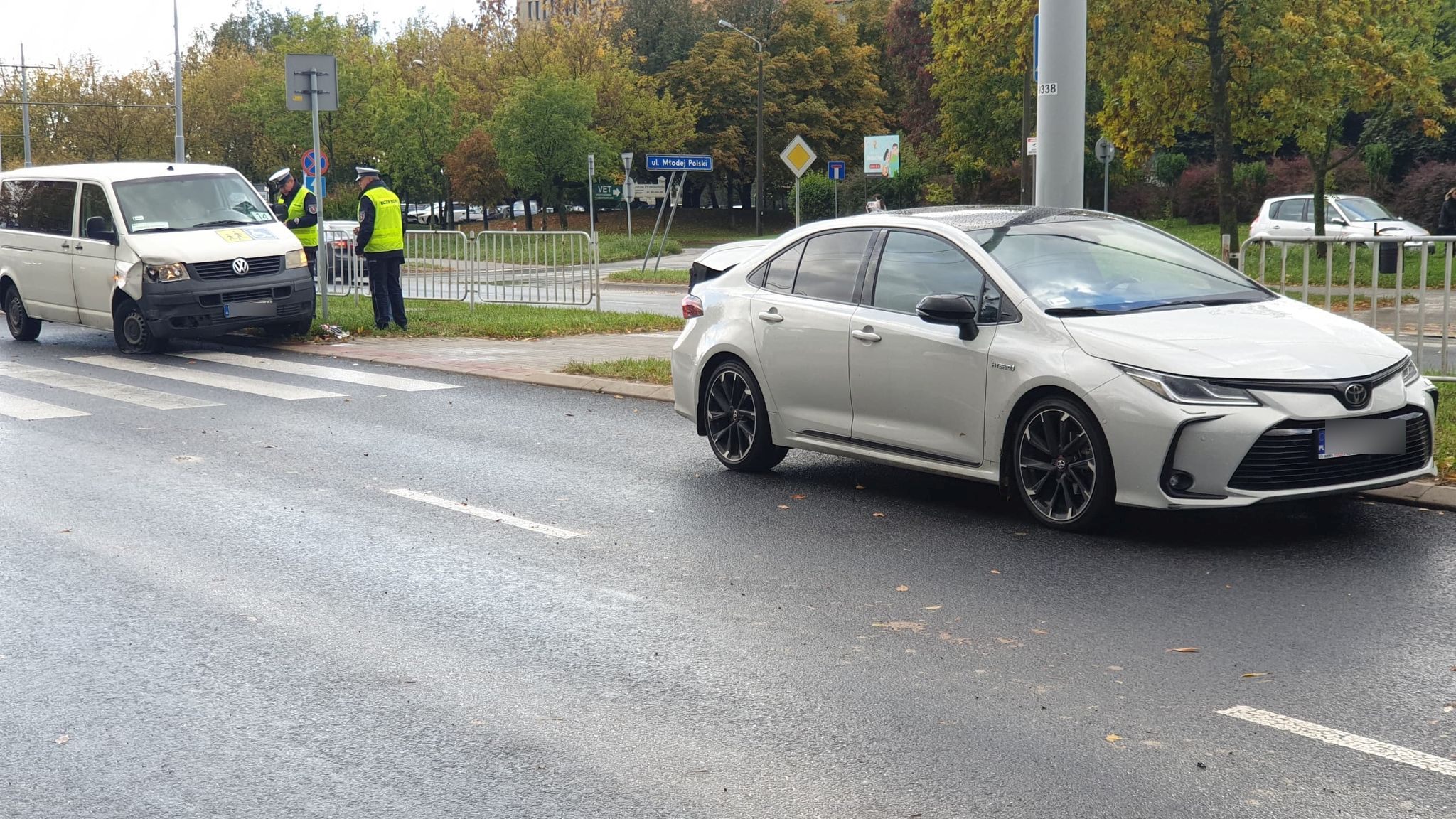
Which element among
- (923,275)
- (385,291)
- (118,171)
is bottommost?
(385,291)

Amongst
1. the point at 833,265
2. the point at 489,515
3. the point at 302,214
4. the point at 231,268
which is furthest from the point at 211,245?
the point at 833,265

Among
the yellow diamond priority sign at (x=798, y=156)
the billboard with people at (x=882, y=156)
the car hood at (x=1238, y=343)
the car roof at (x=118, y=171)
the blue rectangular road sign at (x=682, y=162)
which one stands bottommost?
the car hood at (x=1238, y=343)

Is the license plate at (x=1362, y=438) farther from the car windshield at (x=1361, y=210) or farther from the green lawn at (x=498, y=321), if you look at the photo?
the car windshield at (x=1361, y=210)

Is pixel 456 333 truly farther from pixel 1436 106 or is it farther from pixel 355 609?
pixel 1436 106

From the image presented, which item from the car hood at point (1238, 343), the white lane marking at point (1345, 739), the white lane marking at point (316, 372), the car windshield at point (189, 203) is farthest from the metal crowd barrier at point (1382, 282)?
the car windshield at point (189, 203)

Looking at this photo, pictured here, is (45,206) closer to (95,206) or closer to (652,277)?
(95,206)

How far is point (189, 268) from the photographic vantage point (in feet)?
54.5

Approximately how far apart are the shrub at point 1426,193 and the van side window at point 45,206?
30.1 metres

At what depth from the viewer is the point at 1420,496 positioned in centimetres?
793

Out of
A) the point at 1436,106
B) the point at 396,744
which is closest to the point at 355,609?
the point at 396,744

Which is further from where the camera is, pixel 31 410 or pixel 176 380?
pixel 176 380

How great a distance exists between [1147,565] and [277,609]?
142 inches

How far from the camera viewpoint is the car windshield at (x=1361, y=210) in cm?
2988

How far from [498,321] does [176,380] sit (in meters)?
5.58
